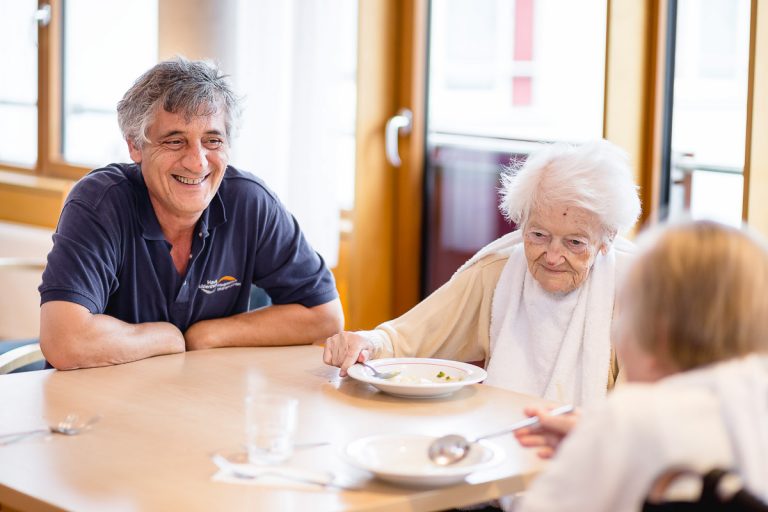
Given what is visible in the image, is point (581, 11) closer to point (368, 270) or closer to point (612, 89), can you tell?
point (612, 89)

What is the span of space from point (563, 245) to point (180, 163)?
34.4 inches

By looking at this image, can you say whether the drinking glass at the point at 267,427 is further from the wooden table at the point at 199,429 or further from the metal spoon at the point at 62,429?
the metal spoon at the point at 62,429

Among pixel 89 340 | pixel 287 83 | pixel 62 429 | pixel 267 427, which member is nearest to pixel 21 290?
pixel 287 83

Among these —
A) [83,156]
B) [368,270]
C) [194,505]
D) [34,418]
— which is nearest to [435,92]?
[368,270]

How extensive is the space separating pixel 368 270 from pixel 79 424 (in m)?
2.65

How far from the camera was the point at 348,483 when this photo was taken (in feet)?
5.50

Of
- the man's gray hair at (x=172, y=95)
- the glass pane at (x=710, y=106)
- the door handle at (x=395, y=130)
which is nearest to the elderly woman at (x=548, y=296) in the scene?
the man's gray hair at (x=172, y=95)

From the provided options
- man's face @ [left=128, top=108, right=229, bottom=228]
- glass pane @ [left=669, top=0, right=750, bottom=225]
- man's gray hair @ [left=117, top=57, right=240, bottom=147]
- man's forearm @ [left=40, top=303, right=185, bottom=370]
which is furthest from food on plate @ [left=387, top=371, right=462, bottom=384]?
glass pane @ [left=669, top=0, right=750, bottom=225]

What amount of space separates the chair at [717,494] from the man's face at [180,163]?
1.54 m

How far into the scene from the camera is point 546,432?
1.85 meters

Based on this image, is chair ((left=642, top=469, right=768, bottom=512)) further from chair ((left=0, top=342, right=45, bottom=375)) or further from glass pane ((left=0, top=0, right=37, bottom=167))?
glass pane ((left=0, top=0, right=37, bottom=167))

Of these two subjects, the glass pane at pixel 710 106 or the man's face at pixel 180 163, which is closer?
the man's face at pixel 180 163

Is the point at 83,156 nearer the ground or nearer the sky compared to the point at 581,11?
nearer the ground

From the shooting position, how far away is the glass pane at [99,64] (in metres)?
5.61
